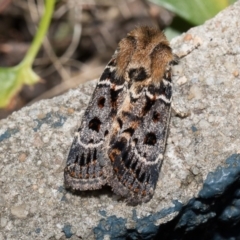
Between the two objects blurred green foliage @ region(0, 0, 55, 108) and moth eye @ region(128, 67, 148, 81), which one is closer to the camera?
moth eye @ region(128, 67, 148, 81)

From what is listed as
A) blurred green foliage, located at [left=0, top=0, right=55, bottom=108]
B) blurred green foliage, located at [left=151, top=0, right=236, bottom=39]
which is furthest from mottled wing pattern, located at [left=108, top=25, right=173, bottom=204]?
blurred green foliage, located at [left=0, top=0, right=55, bottom=108]

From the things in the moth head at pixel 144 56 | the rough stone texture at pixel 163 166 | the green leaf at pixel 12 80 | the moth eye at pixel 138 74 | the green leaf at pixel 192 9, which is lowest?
the rough stone texture at pixel 163 166

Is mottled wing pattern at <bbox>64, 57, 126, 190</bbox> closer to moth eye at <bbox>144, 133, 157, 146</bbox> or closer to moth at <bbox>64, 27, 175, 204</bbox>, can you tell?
moth at <bbox>64, 27, 175, 204</bbox>

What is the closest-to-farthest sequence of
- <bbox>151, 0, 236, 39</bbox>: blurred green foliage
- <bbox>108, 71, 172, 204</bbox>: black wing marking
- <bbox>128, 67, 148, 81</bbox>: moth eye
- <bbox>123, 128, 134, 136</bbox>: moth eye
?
1. <bbox>108, 71, 172, 204</bbox>: black wing marking
2. <bbox>123, 128, 134, 136</bbox>: moth eye
3. <bbox>128, 67, 148, 81</bbox>: moth eye
4. <bbox>151, 0, 236, 39</bbox>: blurred green foliage

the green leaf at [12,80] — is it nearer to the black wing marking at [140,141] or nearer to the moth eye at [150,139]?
the black wing marking at [140,141]

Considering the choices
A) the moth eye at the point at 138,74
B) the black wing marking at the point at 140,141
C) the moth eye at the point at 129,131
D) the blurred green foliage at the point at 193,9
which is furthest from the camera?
the blurred green foliage at the point at 193,9

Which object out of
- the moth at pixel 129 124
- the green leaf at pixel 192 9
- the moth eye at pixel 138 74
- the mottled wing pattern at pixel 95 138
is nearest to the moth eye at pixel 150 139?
the moth at pixel 129 124

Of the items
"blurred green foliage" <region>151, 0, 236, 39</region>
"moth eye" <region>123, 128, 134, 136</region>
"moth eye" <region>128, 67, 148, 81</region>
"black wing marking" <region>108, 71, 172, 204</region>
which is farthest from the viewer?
"blurred green foliage" <region>151, 0, 236, 39</region>
